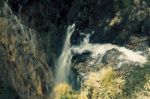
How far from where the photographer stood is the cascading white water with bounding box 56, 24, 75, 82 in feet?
60.6

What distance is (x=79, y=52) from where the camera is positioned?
1752 cm

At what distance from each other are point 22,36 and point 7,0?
5.52 feet

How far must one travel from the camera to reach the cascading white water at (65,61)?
1847 cm

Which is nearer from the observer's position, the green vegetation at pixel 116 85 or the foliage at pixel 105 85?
the green vegetation at pixel 116 85

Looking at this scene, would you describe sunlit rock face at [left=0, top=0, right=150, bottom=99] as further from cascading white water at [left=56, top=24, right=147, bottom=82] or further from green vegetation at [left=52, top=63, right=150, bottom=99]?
green vegetation at [left=52, top=63, right=150, bottom=99]

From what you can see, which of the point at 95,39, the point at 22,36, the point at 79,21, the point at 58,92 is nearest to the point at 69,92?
the point at 58,92

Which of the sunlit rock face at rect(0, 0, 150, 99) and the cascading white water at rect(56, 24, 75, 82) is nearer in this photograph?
the sunlit rock face at rect(0, 0, 150, 99)

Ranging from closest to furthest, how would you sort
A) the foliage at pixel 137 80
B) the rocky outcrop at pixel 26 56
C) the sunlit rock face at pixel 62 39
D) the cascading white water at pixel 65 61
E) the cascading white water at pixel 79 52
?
the foliage at pixel 137 80 → the cascading white water at pixel 79 52 → the sunlit rock face at pixel 62 39 → the cascading white water at pixel 65 61 → the rocky outcrop at pixel 26 56

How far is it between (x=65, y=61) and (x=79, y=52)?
1.37 metres

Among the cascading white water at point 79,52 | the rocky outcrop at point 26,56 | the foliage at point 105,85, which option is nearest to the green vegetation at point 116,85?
the foliage at point 105,85

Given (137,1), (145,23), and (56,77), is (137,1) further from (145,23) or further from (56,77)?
(56,77)

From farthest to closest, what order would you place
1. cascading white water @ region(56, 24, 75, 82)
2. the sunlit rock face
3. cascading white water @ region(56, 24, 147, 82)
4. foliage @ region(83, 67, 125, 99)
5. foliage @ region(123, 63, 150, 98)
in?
cascading white water @ region(56, 24, 75, 82) < the sunlit rock face < cascading white water @ region(56, 24, 147, 82) < foliage @ region(83, 67, 125, 99) < foliage @ region(123, 63, 150, 98)

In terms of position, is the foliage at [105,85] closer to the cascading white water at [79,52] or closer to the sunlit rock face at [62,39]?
the sunlit rock face at [62,39]

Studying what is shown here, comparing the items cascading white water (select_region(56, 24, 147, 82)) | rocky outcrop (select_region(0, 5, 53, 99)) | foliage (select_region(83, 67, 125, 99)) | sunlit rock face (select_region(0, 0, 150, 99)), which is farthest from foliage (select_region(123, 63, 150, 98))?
rocky outcrop (select_region(0, 5, 53, 99))
